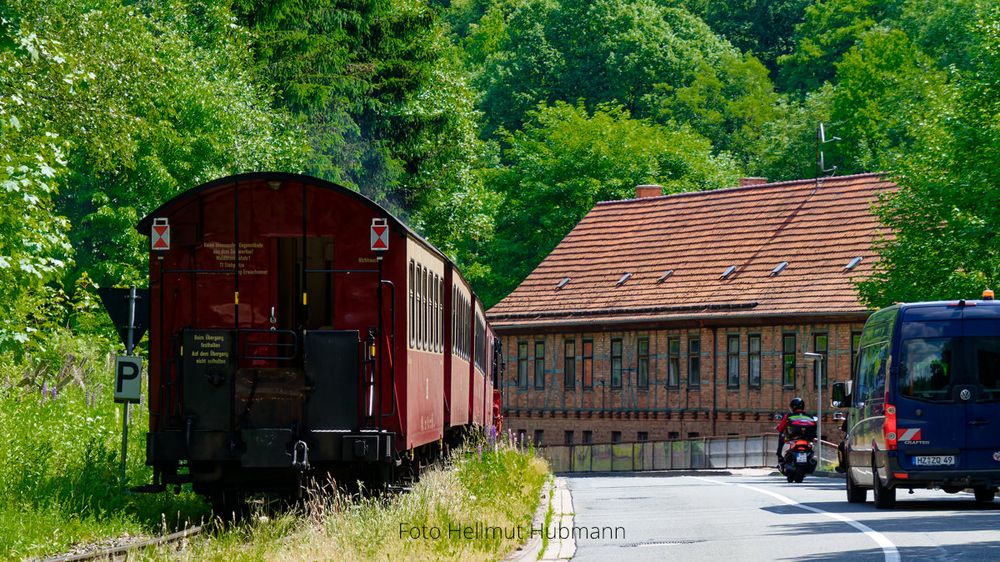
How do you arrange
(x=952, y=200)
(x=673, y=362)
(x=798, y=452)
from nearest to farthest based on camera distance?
(x=798, y=452), (x=952, y=200), (x=673, y=362)

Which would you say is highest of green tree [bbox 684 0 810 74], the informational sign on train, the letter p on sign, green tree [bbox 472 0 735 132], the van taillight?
green tree [bbox 684 0 810 74]

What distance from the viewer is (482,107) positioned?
92125mm

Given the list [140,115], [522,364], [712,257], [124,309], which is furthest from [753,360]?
[124,309]

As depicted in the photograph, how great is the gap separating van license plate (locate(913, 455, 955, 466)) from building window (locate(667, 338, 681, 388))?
38042 mm

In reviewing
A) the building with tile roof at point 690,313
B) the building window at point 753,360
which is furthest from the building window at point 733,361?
the building window at point 753,360

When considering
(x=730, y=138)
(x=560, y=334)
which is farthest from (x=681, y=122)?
(x=560, y=334)

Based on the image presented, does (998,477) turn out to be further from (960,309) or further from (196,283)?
(196,283)

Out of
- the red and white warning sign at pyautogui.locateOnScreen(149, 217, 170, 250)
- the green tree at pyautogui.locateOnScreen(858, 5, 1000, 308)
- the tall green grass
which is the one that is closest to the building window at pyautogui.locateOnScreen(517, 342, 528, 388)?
the green tree at pyautogui.locateOnScreen(858, 5, 1000, 308)

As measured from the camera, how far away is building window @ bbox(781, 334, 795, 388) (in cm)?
5534

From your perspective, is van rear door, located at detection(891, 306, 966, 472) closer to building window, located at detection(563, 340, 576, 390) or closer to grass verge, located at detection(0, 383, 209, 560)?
grass verge, located at detection(0, 383, 209, 560)

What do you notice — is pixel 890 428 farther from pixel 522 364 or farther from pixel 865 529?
pixel 522 364

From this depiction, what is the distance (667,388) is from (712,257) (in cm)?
493

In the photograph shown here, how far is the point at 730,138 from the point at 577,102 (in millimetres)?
9859

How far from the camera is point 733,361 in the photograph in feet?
189
